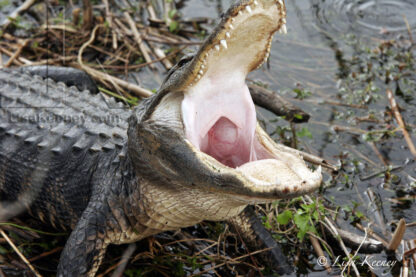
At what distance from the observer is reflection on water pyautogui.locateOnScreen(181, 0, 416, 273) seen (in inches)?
158

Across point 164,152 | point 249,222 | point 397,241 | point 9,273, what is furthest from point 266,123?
point 9,273

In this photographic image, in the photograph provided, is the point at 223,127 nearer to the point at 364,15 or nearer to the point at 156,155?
the point at 156,155

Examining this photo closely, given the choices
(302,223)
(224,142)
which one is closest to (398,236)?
(302,223)

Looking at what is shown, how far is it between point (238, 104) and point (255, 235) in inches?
38.8

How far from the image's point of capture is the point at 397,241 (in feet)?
Result: 10.6

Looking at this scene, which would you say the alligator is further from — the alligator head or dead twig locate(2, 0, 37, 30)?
dead twig locate(2, 0, 37, 30)

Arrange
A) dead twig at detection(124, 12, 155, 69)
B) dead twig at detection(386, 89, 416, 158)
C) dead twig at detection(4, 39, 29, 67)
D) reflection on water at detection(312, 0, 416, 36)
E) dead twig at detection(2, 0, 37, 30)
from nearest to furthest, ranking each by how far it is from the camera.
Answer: dead twig at detection(386, 89, 416, 158), dead twig at detection(4, 39, 29, 67), dead twig at detection(124, 12, 155, 69), dead twig at detection(2, 0, 37, 30), reflection on water at detection(312, 0, 416, 36)

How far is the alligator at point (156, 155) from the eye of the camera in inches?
93.8

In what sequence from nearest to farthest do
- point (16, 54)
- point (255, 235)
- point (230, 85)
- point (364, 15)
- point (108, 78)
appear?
point (230, 85)
point (255, 235)
point (108, 78)
point (16, 54)
point (364, 15)

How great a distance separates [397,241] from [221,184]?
1.54 meters

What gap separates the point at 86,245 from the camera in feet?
9.39

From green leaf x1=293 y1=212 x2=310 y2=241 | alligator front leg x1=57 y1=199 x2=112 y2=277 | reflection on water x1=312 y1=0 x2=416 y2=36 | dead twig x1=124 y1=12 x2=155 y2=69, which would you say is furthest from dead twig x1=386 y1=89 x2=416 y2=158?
alligator front leg x1=57 y1=199 x2=112 y2=277

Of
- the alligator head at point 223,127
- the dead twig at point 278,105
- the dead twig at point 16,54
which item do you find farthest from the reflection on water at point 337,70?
the dead twig at point 16,54

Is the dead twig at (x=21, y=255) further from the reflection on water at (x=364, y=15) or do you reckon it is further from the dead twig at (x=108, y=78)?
the reflection on water at (x=364, y=15)
